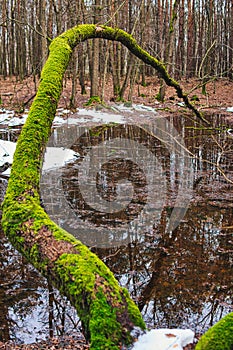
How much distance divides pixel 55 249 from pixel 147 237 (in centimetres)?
403

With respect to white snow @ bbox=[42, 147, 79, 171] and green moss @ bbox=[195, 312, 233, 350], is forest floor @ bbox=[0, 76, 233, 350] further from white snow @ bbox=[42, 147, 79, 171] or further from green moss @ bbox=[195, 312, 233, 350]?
white snow @ bbox=[42, 147, 79, 171]

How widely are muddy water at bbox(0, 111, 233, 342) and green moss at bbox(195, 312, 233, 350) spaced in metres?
2.10

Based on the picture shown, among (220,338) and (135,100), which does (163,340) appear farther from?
(135,100)

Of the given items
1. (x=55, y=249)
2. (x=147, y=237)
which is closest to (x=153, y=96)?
(x=147, y=237)

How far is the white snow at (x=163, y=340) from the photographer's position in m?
2.20

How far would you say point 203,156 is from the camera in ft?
36.8

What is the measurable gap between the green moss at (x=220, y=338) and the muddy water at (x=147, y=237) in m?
2.10

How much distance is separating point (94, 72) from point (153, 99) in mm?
4722

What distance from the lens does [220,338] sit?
6.67 ft

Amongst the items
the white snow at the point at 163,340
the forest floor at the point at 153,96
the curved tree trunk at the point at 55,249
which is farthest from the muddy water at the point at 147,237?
the forest floor at the point at 153,96

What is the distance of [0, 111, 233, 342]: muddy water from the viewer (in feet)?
14.3

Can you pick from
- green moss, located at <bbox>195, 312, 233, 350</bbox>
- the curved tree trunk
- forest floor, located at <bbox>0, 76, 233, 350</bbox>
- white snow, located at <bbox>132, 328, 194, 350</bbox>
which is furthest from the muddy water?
green moss, located at <bbox>195, 312, 233, 350</bbox>

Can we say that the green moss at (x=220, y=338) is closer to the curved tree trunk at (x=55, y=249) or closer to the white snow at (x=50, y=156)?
the curved tree trunk at (x=55, y=249)

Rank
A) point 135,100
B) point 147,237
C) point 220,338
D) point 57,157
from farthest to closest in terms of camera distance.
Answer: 1. point 135,100
2. point 57,157
3. point 147,237
4. point 220,338
